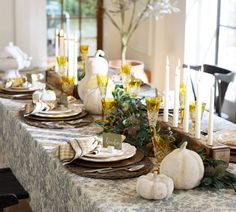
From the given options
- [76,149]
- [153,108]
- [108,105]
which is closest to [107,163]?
[76,149]

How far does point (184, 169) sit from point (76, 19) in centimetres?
374

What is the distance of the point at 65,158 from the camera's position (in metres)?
2.15

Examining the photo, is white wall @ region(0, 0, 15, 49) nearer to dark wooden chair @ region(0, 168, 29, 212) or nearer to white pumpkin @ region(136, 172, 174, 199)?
dark wooden chair @ region(0, 168, 29, 212)

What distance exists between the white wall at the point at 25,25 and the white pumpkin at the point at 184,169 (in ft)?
9.34

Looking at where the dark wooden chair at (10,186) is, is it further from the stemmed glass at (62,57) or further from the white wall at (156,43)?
the white wall at (156,43)

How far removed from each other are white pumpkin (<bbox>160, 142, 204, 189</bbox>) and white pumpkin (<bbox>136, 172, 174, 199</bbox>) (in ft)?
0.24

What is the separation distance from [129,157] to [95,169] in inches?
6.0

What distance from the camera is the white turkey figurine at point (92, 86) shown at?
9.50ft

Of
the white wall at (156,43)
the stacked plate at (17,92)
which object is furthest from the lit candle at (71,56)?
the white wall at (156,43)

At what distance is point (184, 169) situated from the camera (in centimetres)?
191

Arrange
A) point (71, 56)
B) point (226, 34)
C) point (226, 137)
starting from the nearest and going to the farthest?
point (226, 137) → point (71, 56) → point (226, 34)

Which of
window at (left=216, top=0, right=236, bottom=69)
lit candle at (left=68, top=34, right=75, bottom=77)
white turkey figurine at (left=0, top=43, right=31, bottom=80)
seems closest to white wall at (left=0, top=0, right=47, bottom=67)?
white turkey figurine at (left=0, top=43, right=31, bottom=80)

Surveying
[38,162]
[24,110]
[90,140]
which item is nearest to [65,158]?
[90,140]

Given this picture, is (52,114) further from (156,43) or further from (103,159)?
(156,43)
